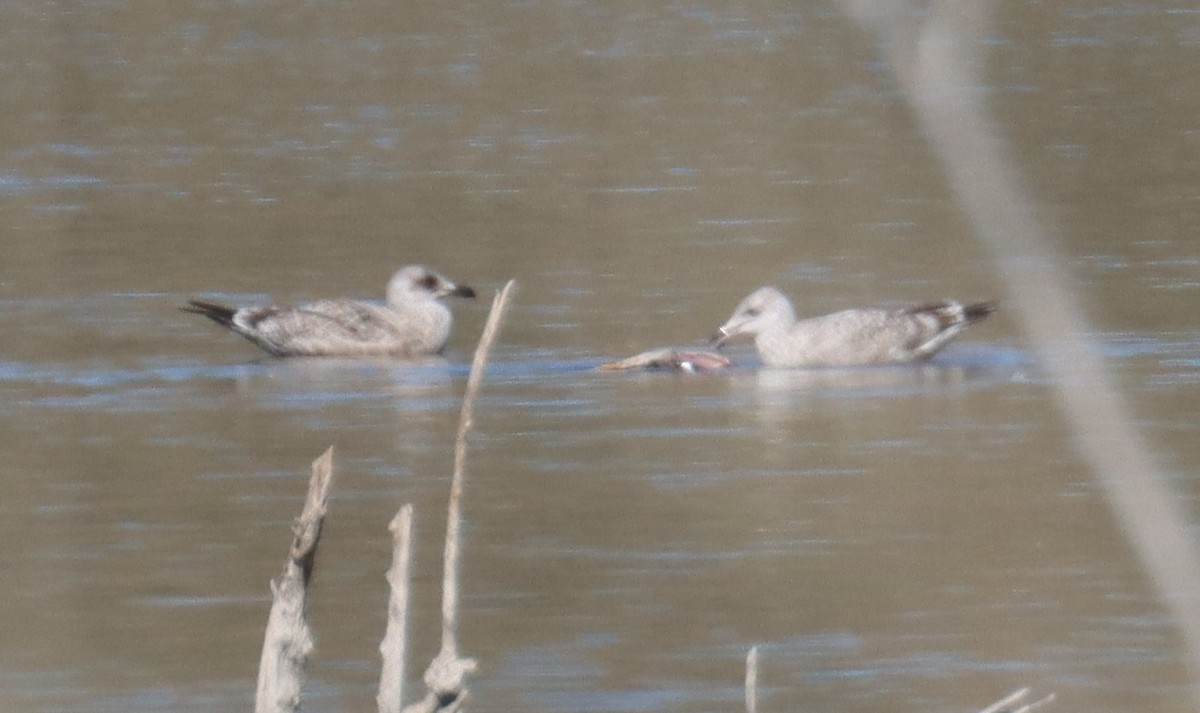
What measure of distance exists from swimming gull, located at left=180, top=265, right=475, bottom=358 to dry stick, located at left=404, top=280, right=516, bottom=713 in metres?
10.0

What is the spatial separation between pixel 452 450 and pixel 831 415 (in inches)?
72.7

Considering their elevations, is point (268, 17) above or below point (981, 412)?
above

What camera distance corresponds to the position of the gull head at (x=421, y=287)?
15555 millimetres

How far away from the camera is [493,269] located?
18.6 meters

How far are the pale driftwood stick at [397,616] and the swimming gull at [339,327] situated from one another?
1010 cm

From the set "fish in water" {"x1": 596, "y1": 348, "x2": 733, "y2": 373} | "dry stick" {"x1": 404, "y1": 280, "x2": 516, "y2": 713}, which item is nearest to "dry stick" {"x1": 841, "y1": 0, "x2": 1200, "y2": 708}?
"dry stick" {"x1": 404, "y1": 280, "x2": 516, "y2": 713}

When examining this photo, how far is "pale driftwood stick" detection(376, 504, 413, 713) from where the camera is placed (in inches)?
189

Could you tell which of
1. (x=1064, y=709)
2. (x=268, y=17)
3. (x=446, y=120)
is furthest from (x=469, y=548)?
(x=268, y=17)

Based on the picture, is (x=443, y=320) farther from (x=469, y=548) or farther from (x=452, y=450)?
(x=469, y=548)

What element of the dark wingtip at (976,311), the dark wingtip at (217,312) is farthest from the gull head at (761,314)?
the dark wingtip at (217,312)

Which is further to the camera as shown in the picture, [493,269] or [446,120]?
[446,120]

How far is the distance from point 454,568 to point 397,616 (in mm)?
255

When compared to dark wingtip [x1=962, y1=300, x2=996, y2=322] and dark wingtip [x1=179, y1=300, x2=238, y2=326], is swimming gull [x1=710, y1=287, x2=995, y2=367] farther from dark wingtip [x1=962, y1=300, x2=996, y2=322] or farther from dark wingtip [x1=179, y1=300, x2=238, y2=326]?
dark wingtip [x1=179, y1=300, x2=238, y2=326]

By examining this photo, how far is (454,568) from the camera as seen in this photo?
461 cm
